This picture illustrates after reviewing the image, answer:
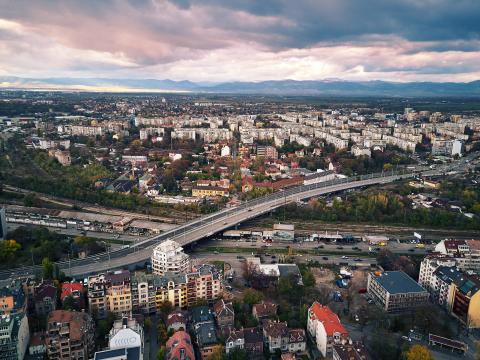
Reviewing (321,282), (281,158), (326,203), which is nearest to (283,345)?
(321,282)

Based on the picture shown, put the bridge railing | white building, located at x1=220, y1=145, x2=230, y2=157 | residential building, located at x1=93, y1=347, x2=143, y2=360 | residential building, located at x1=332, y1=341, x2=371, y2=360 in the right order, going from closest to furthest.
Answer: residential building, located at x1=93, y1=347, x2=143, y2=360, residential building, located at x1=332, y1=341, x2=371, y2=360, the bridge railing, white building, located at x1=220, y1=145, x2=230, y2=157

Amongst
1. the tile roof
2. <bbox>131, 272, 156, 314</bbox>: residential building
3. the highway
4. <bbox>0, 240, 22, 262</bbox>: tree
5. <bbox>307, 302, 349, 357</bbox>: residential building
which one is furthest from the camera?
<bbox>0, 240, 22, 262</bbox>: tree

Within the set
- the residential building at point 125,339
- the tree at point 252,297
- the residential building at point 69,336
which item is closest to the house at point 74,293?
the residential building at point 69,336

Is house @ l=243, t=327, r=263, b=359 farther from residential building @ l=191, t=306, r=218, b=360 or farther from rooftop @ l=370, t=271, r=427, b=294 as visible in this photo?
rooftop @ l=370, t=271, r=427, b=294

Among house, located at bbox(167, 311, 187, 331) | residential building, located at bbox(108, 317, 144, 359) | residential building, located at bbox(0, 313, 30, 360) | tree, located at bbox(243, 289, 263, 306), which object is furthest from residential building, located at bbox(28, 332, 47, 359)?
tree, located at bbox(243, 289, 263, 306)

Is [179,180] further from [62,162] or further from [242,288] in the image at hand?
[242,288]

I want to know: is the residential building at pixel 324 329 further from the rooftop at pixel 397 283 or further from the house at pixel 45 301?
the house at pixel 45 301
